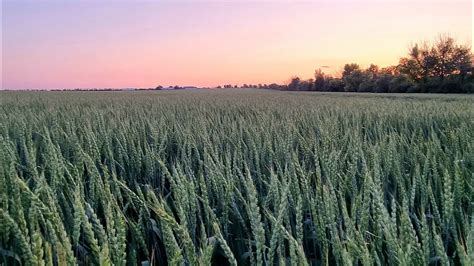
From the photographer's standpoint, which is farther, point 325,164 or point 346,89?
point 346,89

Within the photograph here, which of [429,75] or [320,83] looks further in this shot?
[320,83]

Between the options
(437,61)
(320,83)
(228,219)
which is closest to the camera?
(228,219)

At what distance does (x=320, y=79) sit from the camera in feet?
209

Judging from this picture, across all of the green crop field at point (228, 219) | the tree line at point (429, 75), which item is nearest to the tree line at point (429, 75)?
the tree line at point (429, 75)

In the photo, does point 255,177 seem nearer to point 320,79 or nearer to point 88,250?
point 88,250

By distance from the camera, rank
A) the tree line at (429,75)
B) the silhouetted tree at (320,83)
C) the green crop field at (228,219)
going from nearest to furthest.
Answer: the green crop field at (228,219) < the tree line at (429,75) < the silhouetted tree at (320,83)

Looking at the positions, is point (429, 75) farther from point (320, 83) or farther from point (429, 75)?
point (320, 83)

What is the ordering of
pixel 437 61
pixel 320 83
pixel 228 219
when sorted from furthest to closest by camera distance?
pixel 320 83, pixel 437 61, pixel 228 219

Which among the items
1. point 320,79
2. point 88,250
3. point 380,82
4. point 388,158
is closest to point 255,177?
point 388,158

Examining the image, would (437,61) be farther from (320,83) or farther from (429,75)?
(320,83)

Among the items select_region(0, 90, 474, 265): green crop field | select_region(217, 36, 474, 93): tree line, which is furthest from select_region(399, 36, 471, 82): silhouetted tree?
select_region(0, 90, 474, 265): green crop field

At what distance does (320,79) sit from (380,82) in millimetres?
19038

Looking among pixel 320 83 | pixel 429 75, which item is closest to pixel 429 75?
pixel 429 75

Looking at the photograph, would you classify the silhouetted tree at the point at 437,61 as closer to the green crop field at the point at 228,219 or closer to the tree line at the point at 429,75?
the tree line at the point at 429,75
